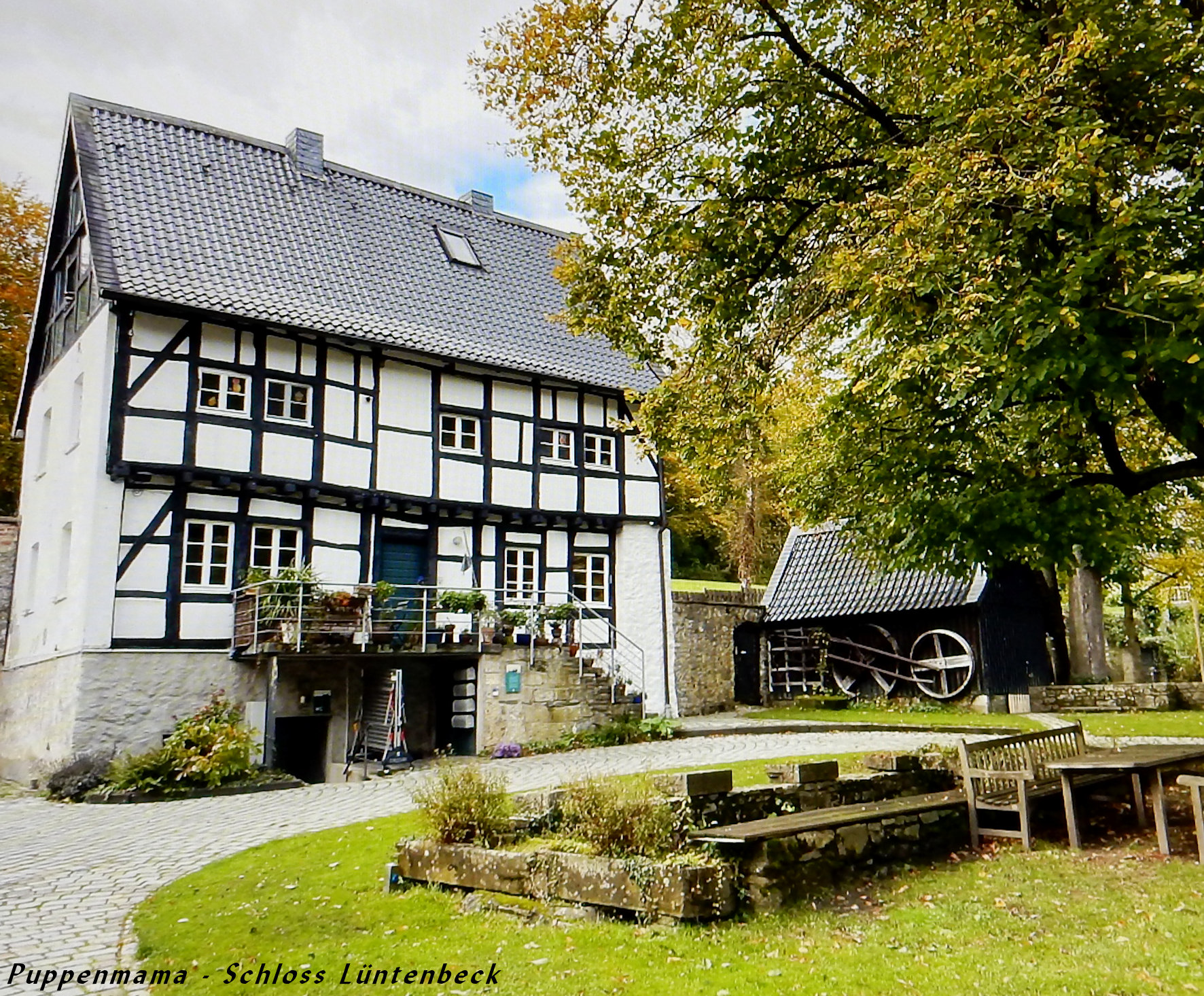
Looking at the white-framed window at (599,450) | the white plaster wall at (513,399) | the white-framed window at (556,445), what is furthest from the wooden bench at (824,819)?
the white-framed window at (599,450)

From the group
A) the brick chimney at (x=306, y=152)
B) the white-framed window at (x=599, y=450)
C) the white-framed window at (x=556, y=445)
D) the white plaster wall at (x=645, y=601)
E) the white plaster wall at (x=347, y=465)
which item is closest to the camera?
the white plaster wall at (x=347, y=465)

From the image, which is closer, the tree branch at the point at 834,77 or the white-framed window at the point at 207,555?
the tree branch at the point at 834,77

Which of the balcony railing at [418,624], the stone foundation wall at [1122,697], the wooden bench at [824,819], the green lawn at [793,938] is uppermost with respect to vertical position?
the balcony railing at [418,624]

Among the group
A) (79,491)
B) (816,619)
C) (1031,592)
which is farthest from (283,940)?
(1031,592)

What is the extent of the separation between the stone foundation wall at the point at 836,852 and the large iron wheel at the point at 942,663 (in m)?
13.8

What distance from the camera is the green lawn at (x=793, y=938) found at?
550cm

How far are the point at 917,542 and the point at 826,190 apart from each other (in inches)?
147

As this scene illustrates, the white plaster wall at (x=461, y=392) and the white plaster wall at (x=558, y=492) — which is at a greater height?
the white plaster wall at (x=461, y=392)

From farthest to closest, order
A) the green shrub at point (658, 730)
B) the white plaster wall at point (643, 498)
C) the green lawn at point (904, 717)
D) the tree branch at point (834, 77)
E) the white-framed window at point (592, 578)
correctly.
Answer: the white plaster wall at point (643, 498)
the white-framed window at point (592, 578)
the green lawn at point (904, 717)
the green shrub at point (658, 730)
the tree branch at point (834, 77)

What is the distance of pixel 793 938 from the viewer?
20.8 ft

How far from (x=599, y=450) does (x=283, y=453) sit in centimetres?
685

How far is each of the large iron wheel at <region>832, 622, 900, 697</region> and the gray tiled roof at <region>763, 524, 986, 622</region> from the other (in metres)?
0.66

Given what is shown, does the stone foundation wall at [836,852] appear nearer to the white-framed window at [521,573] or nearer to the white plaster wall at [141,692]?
the white plaster wall at [141,692]

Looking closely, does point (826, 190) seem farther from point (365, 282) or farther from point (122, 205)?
point (122, 205)
